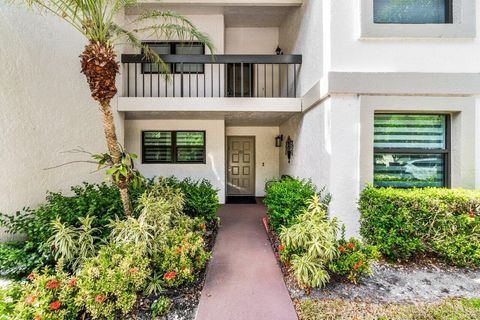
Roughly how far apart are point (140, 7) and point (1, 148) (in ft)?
19.5

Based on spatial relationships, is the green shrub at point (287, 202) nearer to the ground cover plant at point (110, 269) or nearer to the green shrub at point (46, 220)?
the ground cover plant at point (110, 269)

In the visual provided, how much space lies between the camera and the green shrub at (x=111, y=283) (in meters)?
2.81

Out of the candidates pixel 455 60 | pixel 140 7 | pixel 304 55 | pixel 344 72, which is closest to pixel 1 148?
pixel 140 7

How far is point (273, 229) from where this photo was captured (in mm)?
5387

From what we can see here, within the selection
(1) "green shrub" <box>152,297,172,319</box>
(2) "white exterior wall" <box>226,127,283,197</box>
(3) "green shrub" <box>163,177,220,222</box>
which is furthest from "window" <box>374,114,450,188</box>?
(2) "white exterior wall" <box>226,127,283,197</box>

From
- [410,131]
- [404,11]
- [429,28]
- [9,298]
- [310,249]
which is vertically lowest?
[9,298]

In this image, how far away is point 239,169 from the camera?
9859 millimetres

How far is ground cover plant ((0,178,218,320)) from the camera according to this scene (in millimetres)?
2789

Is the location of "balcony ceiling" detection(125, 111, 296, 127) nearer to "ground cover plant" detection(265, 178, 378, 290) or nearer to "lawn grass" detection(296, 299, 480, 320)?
"ground cover plant" detection(265, 178, 378, 290)

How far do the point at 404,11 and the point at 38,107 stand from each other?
7779 mm

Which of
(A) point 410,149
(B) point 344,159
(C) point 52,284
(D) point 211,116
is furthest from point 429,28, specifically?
(C) point 52,284

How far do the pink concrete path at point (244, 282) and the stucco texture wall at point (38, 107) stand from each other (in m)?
3.91

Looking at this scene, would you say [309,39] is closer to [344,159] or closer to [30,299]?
[344,159]

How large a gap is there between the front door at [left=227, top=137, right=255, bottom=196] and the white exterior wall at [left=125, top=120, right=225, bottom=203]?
5.22ft
